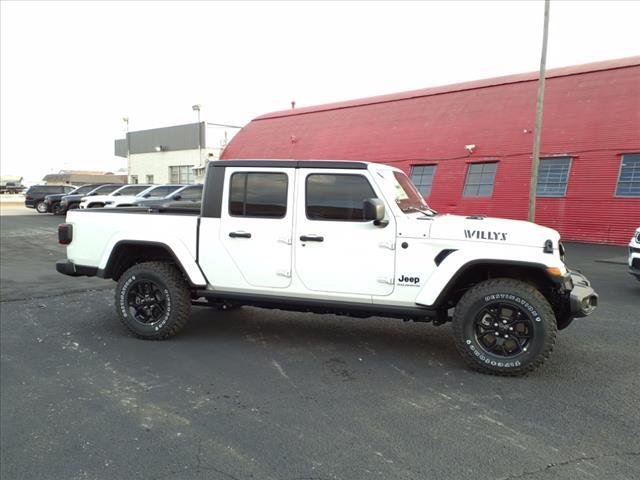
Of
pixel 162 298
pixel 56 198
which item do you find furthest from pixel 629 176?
pixel 56 198

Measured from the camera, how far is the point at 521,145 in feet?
63.9

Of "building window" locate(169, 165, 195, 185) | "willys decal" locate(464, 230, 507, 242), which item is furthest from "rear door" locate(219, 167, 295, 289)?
"building window" locate(169, 165, 195, 185)

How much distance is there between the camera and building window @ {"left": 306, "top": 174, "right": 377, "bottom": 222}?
4.69 meters

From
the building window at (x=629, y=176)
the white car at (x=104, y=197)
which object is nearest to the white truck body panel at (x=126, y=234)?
the building window at (x=629, y=176)

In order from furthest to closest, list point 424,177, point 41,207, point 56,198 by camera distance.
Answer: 1. point 41,207
2. point 56,198
3. point 424,177

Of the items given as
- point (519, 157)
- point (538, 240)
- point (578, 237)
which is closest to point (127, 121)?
point (519, 157)

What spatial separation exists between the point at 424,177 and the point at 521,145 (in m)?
4.49

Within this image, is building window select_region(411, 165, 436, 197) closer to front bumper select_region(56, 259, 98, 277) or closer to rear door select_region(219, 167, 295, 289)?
rear door select_region(219, 167, 295, 289)

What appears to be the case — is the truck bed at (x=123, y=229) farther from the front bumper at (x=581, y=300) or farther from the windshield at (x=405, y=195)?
the front bumper at (x=581, y=300)

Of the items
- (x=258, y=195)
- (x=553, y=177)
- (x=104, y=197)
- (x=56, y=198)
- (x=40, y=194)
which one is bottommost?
(x=56, y=198)

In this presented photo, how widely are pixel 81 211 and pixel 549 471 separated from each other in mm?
5305

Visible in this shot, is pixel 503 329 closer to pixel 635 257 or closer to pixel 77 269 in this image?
pixel 77 269

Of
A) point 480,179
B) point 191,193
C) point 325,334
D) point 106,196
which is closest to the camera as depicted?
point 325,334

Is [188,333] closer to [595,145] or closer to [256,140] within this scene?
[595,145]
